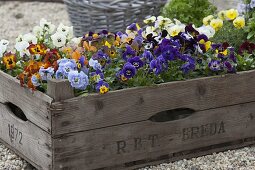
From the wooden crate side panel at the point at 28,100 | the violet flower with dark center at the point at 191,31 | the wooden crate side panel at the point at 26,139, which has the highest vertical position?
the violet flower with dark center at the point at 191,31

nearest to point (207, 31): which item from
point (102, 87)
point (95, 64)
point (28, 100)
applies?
point (95, 64)

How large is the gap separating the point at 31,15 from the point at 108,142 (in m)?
4.38

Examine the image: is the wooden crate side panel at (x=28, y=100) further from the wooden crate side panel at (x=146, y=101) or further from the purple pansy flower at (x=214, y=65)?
the purple pansy flower at (x=214, y=65)

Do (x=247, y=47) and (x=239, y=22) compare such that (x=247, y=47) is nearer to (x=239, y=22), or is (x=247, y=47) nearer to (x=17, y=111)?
(x=239, y=22)

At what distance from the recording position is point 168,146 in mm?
3592

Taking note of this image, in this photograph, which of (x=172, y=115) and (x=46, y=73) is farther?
(x=172, y=115)

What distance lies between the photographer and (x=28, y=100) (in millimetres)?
3363

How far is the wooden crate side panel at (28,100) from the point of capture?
10.6 ft

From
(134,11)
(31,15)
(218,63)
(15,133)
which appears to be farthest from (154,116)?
(31,15)

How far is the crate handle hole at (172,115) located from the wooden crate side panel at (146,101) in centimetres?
7

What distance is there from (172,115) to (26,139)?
30.3 inches

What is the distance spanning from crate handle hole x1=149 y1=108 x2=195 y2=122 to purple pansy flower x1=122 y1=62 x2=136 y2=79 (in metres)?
0.35

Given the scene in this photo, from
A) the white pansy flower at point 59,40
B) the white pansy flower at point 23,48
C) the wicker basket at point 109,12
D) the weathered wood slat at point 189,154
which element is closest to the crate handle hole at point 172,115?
the weathered wood slat at point 189,154

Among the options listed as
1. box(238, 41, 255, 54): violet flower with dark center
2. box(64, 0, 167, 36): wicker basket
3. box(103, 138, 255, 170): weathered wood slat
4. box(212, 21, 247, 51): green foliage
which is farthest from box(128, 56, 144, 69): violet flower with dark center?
box(64, 0, 167, 36): wicker basket
